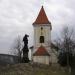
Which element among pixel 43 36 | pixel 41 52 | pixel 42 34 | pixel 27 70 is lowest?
pixel 27 70

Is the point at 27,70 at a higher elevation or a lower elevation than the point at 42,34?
lower

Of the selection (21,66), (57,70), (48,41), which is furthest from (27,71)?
(48,41)

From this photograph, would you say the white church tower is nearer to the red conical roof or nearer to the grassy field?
the red conical roof

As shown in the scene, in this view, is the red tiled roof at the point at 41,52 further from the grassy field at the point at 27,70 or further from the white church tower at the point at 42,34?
the grassy field at the point at 27,70

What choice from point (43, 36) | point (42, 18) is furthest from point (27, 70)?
point (42, 18)

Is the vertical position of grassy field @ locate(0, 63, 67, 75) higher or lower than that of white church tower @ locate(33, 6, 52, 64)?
lower

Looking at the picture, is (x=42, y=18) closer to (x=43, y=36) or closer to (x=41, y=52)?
(x=43, y=36)

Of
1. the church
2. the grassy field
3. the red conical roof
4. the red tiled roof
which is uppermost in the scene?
the red conical roof

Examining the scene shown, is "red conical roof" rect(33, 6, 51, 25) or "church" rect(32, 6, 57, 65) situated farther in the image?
"red conical roof" rect(33, 6, 51, 25)

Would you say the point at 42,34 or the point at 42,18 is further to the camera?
the point at 42,18

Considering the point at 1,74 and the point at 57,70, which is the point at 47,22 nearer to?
the point at 57,70

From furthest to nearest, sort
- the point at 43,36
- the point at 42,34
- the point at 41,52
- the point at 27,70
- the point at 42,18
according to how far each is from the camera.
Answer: the point at 42,18 < the point at 42,34 < the point at 43,36 < the point at 41,52 < the point at 27,70

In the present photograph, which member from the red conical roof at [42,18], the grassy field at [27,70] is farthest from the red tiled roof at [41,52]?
the grassy field at [27,70]

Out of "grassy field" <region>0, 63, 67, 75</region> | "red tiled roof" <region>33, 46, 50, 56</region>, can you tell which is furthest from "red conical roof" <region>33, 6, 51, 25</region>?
"grassy field" <region>0, 63, 67, 75</region>
